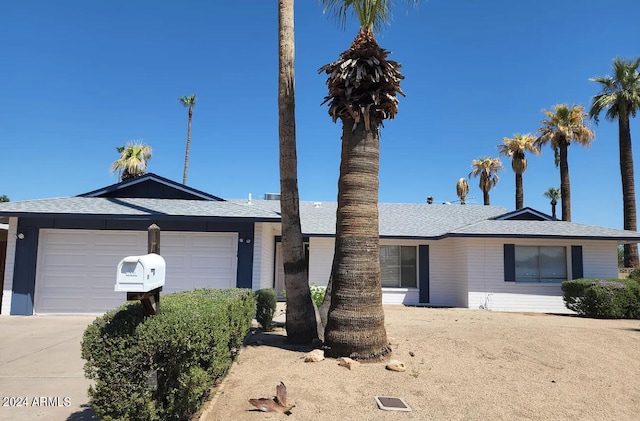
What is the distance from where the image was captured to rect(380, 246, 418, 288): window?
1622 cm

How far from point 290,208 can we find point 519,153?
2561cm

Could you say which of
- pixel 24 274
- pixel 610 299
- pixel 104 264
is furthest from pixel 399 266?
pixel 24 274

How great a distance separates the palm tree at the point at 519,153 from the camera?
28189 millimetres

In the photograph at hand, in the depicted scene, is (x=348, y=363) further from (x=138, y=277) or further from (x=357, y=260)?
(x=138, y=277)

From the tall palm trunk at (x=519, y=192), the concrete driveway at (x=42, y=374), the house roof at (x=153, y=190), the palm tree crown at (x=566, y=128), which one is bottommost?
the concrete driveway at (x=42, y=374)

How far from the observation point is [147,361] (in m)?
3.47

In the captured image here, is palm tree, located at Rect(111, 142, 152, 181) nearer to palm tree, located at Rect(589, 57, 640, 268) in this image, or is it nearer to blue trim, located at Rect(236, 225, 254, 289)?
blue trim, located at Rect(236, 225, 254, 289)

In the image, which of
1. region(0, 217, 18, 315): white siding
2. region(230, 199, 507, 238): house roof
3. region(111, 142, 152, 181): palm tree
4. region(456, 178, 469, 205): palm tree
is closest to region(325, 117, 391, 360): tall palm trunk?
region(230, 199, 507, 238): house roof

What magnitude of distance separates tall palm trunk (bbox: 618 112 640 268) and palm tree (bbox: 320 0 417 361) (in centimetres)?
2104

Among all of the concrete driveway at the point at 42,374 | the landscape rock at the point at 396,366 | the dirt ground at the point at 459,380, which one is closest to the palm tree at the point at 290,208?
the dirt ground at the point at 459,380

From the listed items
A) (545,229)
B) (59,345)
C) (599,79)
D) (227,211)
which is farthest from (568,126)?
(59,345)

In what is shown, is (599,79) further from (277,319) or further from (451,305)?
(277,319)

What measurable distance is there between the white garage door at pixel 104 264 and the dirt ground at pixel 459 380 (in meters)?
4.46

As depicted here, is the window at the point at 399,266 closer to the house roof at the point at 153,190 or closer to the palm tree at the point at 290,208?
the house roof at the point at 153,190
